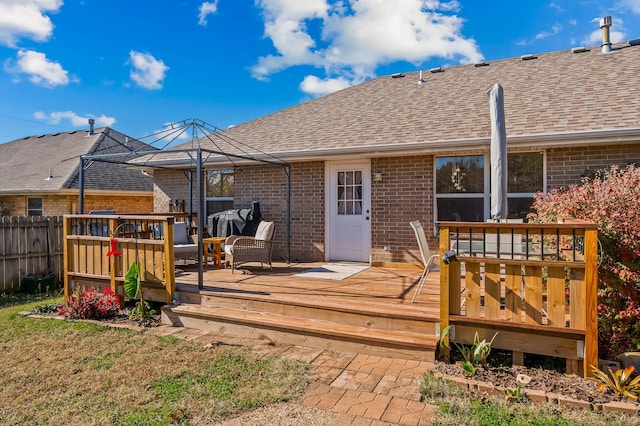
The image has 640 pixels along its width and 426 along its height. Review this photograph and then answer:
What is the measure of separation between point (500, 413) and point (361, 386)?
3.78 feet

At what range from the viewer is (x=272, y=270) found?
779cm

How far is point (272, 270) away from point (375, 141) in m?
3.29

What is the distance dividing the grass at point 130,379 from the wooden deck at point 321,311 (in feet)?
1.73

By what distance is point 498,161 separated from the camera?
17.3 feet

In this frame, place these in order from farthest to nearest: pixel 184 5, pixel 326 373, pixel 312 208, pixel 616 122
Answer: pixel 184 5, pixel 312 208, pixel 616 122, pixel 326 373

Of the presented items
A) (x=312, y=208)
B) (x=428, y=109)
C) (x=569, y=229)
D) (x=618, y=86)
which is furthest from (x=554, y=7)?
(x=569, y=229)

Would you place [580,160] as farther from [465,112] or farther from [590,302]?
[590,302]

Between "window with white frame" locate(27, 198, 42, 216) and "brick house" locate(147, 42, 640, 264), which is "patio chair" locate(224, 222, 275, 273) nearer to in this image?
"brick house" locate(147, 42, 640, 264)

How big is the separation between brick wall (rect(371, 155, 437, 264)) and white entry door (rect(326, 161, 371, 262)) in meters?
0.20

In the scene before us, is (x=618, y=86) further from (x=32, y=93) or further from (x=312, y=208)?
(x=32, y=93)

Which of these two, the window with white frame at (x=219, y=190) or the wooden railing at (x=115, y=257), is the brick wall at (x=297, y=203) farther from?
the wooden railing at (x=115, y=257)

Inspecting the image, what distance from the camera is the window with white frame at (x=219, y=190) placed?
33.3ft

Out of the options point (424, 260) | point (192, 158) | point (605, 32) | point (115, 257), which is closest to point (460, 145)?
point (424, 260)

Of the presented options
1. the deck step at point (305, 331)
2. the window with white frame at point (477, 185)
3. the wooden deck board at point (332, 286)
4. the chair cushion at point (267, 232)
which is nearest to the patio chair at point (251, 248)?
the chair cushion at point (267, 232)
